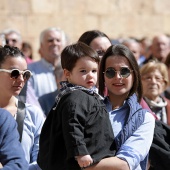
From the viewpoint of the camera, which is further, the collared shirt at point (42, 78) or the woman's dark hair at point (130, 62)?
the collared shirt at point (42, 78)

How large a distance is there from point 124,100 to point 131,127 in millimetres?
309

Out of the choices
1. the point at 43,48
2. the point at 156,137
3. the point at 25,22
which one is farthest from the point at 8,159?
the point at 25,22

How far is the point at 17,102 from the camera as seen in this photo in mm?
5359

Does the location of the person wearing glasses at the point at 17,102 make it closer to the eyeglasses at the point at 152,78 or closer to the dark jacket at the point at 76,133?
the dark jacket at the point at 76,133

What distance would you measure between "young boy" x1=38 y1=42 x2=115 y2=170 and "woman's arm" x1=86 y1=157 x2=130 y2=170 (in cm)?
4

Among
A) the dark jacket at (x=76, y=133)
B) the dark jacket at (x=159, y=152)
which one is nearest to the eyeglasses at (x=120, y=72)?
the dark jacket at (x=76, y=133)

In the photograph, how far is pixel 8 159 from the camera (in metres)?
4.31

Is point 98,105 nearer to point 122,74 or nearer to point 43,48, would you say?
point 122,74

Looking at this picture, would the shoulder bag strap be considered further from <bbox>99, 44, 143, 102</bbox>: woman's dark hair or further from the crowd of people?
<bbox>99, 44, 143, 102</bbox>: woman's dark hair

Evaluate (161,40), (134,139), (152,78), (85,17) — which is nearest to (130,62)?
(134,139)

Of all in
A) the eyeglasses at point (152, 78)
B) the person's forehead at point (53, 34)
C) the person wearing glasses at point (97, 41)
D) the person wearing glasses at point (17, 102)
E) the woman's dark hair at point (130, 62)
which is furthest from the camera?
the person's forehead at point (53, 34)

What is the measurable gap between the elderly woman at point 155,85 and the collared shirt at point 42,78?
1377 millimetres

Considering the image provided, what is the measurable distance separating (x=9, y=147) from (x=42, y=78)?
4.14 metres

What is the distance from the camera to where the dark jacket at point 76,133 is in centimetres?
450
